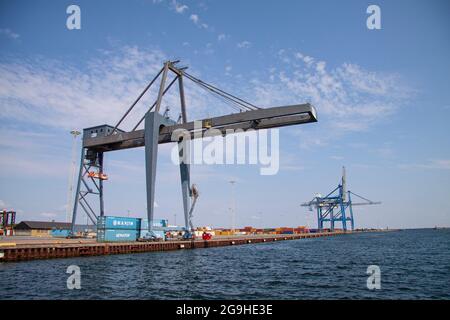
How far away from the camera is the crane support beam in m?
34.7

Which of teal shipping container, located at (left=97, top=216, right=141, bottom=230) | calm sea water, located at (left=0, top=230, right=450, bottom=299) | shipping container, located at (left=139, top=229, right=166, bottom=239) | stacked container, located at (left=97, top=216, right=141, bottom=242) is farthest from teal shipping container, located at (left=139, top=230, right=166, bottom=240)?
calm sea water, located at (left=0, top=230, right=450, bottom=299)

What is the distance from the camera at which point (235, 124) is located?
3875 cm

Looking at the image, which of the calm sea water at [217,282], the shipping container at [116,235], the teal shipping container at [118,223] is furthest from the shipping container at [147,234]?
the calm sea water at [217,282]

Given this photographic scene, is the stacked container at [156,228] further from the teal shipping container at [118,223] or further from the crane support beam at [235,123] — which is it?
the crane support beam at [235,123]

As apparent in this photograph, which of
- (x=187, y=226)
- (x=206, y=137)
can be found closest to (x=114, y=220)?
(x=187, y=226)

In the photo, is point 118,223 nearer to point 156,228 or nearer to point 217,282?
point 156,228

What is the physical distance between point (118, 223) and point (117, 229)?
2.43ft

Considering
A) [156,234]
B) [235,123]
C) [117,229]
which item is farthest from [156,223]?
[235,123]

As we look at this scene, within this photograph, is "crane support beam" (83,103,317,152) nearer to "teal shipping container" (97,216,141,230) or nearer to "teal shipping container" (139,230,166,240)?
"teal shipping container" (97,216,141,230)

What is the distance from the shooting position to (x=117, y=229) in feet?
131

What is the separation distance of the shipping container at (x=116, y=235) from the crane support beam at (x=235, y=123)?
12.5 meters

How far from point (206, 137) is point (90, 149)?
20.2 meters

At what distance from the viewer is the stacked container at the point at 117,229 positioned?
38188mm
